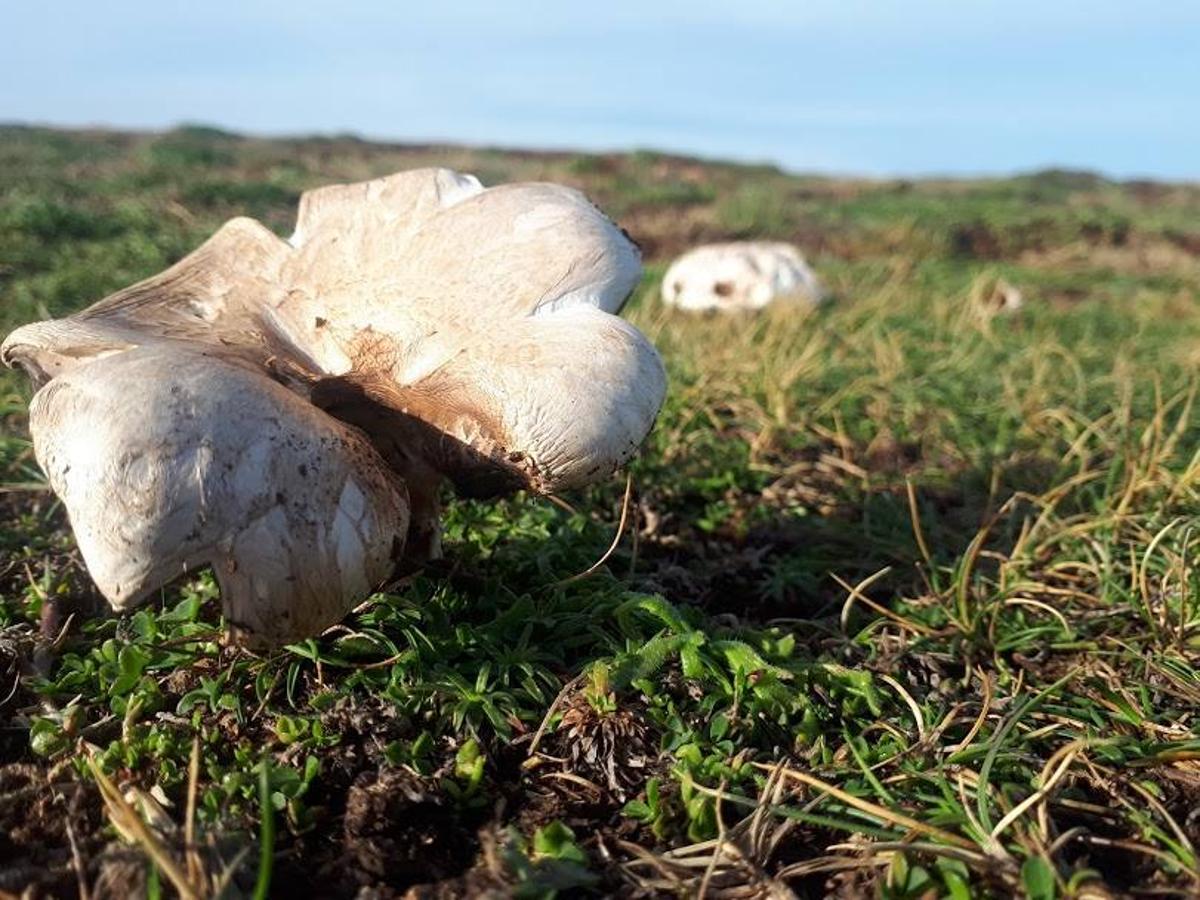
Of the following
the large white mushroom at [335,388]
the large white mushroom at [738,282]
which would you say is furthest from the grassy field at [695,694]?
the large white mushroom at [738,282]

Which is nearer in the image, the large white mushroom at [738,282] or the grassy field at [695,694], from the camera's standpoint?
the grassy field at [695,694]

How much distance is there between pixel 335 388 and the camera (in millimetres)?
2062

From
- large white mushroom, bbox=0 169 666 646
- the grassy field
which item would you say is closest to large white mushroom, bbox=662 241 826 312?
the grassy field

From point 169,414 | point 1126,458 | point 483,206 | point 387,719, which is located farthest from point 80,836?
point 1126,458

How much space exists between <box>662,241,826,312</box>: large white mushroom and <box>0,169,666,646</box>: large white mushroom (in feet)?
14.9

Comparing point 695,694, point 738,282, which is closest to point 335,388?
point 695,694

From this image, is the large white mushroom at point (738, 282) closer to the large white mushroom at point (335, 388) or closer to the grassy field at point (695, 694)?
the grassy field at point (695, 694)

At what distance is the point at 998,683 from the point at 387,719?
1375 mm

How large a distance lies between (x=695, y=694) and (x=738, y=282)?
521cm

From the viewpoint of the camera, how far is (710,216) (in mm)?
12867

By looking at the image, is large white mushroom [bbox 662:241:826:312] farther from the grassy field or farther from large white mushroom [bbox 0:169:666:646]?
large white mushroom [bbox 0:169:666:646]

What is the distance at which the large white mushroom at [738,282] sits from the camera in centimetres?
677

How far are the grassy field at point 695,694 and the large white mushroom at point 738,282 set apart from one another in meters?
2.78

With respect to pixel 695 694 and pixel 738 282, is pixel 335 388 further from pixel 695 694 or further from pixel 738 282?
pixel 738 282
